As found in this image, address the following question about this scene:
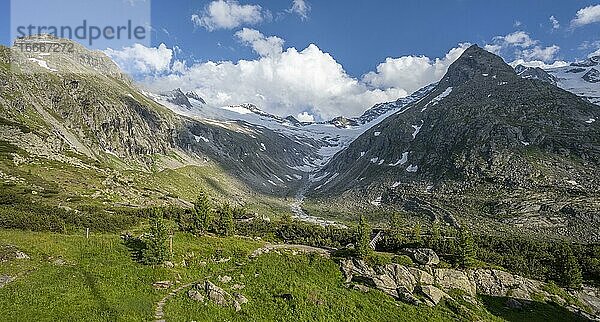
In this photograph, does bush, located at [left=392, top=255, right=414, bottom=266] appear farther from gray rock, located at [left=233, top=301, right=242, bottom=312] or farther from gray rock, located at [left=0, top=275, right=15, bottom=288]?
gray rock, located at [left=0, top=275, right=15, bottom=288]

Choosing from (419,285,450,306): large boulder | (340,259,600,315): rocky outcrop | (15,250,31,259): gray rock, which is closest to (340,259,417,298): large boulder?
(340,259,600,315): rocky outcrop

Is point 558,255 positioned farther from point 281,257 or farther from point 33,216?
point 33,216

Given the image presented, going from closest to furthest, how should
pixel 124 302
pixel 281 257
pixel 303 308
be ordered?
pixel 124 302 → pixel 303 308 → pixel 281 257

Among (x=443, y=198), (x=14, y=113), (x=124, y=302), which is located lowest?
(x=443, y=198)

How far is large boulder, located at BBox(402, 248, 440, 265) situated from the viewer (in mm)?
60506

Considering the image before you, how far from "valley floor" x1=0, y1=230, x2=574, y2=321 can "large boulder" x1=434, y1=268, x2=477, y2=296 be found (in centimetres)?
277

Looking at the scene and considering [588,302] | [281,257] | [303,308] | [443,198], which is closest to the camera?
[303,308]

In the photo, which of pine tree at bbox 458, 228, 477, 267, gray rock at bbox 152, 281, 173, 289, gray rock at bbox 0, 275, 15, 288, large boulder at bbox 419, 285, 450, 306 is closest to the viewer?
gray rock at bbox 0, 275, 15, 288

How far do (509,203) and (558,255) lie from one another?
99.7m

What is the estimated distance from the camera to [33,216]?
57.5 meters

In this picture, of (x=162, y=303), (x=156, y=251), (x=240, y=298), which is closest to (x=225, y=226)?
(x=156, y=251)

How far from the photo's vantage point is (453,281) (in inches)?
2247

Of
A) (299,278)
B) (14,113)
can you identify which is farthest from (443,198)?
(14,113)

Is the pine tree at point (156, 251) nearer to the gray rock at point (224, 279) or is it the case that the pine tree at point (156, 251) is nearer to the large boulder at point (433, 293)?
the gray rock at point (224, 279)
